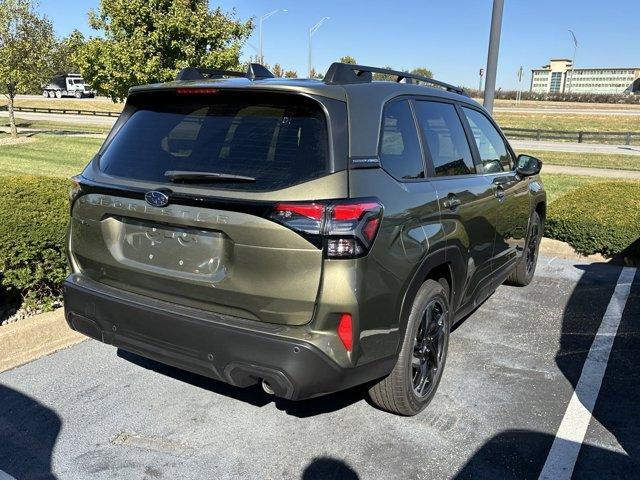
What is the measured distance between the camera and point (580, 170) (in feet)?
49.6

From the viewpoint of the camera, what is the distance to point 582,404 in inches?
138

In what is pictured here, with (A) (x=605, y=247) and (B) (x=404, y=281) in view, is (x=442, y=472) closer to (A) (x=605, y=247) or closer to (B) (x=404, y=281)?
(B) (x=404, y=281)

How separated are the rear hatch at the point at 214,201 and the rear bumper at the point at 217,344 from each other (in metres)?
0.07

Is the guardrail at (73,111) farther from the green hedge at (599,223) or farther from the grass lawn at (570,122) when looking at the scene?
the green hedge at (599,223)

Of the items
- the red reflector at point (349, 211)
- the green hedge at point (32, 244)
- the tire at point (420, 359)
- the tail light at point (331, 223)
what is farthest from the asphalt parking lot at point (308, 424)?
the red reflector at point (349, 211)

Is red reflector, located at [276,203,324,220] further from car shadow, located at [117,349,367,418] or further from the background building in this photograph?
the background building

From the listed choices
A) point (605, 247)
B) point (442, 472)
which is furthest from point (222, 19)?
point (442, 472)

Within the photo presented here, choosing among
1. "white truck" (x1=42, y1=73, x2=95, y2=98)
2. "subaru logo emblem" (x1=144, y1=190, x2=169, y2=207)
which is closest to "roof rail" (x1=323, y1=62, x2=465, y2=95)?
"subaru logo emblem" (x1=144, y1=190, x2=169, y2=207)

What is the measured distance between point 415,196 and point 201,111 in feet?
3.90

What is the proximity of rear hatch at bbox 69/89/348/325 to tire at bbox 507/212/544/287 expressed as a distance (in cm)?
343

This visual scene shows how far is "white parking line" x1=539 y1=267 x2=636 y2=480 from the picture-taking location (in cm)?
290

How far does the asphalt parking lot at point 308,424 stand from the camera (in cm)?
285

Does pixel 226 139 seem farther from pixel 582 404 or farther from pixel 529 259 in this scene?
pixel 529 259

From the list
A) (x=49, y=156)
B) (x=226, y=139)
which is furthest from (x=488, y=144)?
(x=49, y=156)
